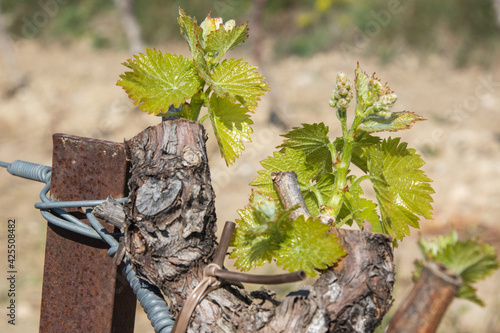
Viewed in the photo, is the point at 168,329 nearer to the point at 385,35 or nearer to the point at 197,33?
the point at 197,33

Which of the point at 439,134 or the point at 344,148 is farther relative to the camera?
the point at 439,134

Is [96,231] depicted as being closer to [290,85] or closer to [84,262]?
[84,262]

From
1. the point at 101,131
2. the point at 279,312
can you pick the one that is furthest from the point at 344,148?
the point at 101,131

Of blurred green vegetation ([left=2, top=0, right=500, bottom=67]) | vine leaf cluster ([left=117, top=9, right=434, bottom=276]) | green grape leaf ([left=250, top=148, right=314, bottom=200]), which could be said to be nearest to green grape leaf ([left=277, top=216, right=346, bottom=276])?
vine leaf cluster ([left=117, top=9, right=434, bottom=276])

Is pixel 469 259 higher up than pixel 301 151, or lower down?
lower down

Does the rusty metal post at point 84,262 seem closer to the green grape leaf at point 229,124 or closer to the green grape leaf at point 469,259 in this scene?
the green grape leaf at point 229,124

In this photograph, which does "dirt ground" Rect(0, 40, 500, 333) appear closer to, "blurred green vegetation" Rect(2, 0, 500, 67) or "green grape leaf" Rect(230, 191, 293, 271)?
"blurred green vegetation" Rect(2, 0, 500, 67)

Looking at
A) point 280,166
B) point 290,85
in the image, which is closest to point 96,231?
point 280,166
